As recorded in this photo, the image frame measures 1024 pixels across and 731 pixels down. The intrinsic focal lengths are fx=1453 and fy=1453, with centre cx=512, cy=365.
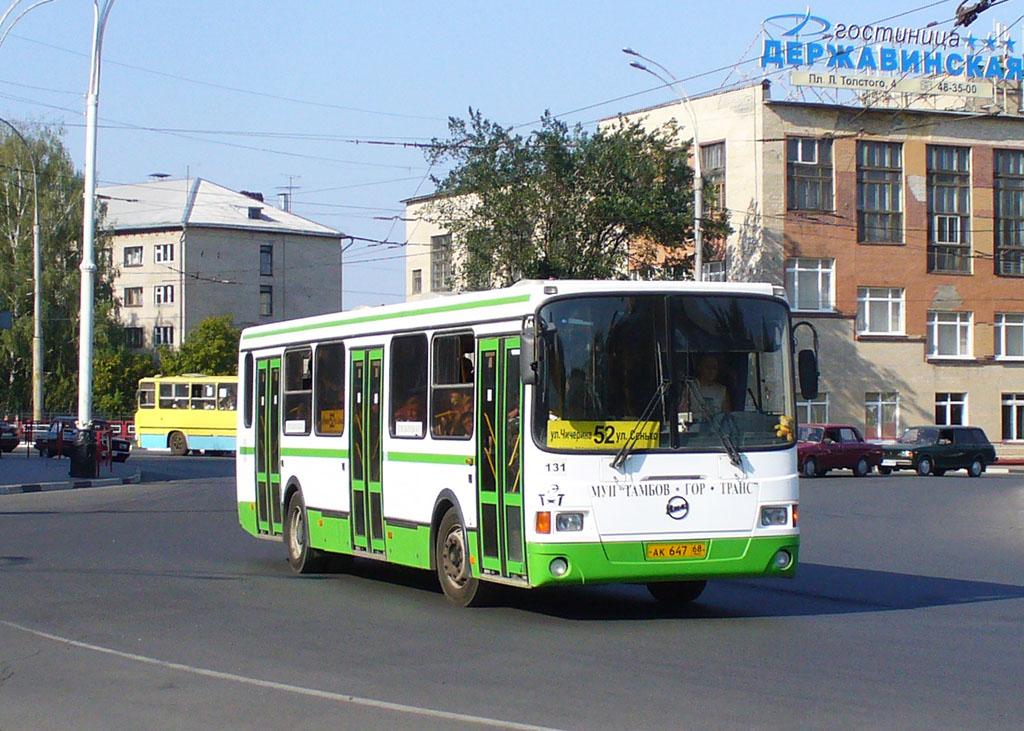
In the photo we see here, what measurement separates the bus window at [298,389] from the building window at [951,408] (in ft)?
162

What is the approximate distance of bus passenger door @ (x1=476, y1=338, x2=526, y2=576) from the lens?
37.7 ft

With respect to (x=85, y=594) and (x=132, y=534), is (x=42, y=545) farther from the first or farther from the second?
(x=85, y=594)

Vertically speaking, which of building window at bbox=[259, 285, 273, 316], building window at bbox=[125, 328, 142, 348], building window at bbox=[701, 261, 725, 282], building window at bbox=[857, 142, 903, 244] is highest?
building window at bbox=[857, 142, 903, 244]

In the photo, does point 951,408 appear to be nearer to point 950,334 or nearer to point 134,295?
point 950,334

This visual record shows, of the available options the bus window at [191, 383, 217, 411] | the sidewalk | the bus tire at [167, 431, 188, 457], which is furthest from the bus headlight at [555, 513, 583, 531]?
the bus tire at [167, 431, 188, 457]

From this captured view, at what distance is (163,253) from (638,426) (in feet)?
260

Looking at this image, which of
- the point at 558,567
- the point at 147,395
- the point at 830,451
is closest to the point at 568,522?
the point at 558,567

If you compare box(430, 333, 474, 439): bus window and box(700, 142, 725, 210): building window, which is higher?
box(700, 142, 725, 210): building window

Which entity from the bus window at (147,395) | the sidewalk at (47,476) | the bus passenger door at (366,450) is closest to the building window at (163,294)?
the bus window at (147,395)

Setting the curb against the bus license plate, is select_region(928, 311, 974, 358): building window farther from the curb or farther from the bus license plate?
the bus license plate

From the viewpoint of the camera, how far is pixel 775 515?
11703 millimetres

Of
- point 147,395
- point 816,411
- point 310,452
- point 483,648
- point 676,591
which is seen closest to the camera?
point 483,648

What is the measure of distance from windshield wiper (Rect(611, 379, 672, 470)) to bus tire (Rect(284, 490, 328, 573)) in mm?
5386

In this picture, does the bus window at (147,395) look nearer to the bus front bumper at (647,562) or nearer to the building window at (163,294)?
the building window at (163,294)
